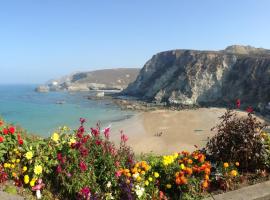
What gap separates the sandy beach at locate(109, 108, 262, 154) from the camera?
29.1 meters

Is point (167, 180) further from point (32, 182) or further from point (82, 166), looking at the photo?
point (32, 182)

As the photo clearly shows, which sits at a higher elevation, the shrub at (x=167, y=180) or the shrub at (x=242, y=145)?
the shrub at (x=242, y=145)

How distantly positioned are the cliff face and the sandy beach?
43.7ft

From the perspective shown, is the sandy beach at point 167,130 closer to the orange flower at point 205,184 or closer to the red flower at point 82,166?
the orange flower at point 205,184

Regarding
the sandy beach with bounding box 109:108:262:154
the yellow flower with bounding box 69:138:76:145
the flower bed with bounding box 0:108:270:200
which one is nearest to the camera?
the flower bed with bounding box 0:108:270:200

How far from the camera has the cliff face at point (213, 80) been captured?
201ft

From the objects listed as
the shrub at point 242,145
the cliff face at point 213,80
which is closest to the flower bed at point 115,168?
the shrub at point 242,145

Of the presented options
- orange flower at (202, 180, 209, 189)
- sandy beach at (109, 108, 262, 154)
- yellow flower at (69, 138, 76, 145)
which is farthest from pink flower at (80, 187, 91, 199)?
sandy beach at (109, 108, 262, 154)

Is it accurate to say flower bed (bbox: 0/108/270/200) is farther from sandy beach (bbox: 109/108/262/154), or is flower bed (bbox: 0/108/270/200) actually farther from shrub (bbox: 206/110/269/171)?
sandy beach (bbox: 109/108/262/154)

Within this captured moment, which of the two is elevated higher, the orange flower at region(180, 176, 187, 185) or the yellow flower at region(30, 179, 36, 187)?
the orange flower at region(180, 176, 187, 185)

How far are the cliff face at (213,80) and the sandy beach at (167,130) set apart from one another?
524 inches

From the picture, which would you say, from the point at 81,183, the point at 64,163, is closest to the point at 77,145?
the point at 64,163

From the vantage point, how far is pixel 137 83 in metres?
103

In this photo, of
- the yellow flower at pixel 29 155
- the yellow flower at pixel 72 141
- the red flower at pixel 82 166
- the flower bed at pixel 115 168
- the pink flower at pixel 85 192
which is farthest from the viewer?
the yellow flower at pixel 72 141
